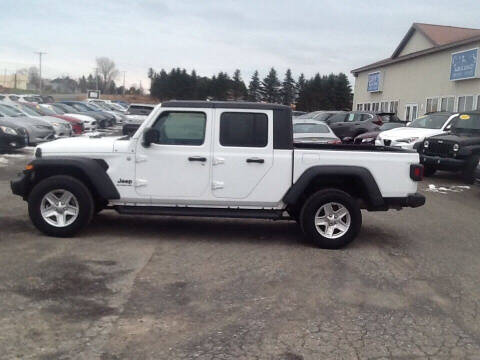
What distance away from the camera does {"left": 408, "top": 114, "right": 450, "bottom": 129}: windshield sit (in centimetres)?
1648

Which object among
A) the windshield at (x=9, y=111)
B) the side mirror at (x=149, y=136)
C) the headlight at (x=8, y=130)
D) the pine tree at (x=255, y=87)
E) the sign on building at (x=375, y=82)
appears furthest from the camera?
the pine tree at (x=255, y=87)

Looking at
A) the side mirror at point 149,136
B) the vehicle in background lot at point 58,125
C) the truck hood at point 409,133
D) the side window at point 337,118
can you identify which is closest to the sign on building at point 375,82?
the side window at point 337,118

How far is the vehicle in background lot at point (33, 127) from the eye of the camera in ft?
55.9

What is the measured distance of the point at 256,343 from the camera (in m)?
4.12

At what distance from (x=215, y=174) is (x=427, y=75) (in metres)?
30.2

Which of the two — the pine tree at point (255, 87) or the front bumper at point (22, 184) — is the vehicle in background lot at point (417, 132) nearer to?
the front bumper at point (22, 184)

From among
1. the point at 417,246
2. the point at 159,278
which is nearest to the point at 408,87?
the point at 417,246

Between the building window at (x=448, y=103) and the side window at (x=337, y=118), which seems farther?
the building window at (x=448, y=103)

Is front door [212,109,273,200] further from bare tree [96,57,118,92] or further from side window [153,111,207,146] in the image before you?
bare tree [96,57,118,92]

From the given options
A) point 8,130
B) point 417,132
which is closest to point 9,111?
point 8,130

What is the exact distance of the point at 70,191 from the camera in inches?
267

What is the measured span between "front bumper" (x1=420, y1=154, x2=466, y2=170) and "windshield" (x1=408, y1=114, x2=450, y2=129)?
2719mm

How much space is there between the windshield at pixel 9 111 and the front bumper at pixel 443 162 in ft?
45.3

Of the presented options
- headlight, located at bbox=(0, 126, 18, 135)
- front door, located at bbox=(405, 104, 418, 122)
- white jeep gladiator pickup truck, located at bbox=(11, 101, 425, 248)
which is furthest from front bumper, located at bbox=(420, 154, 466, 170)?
front door, located at bbox=(405, 104, 418, 122)
